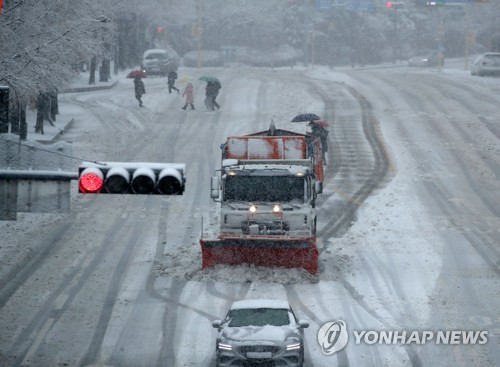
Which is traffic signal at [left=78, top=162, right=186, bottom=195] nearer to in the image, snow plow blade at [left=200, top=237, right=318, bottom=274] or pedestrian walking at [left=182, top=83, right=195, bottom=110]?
snow plow blade at [left=200, top=237, right=318, bottom=274]

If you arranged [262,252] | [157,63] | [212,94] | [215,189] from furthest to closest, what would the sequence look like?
1. [157,63]
2. [212,94]
3. [215,189]
4. [262,252]

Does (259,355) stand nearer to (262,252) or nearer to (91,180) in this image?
(91,180)

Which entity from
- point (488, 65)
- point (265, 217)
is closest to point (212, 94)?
point (488, 65)

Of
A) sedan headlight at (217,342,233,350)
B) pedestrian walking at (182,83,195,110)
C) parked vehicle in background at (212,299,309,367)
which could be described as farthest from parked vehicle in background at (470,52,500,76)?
sedan headlight at (217,342,233,350)

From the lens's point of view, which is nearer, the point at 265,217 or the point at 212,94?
the point at 265,217

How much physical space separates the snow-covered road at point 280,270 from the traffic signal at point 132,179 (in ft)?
13.8

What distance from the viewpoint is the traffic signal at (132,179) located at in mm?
14305

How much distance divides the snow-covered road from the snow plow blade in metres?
0.27

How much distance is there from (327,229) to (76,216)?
8.07 metres

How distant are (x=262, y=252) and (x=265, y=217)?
0.87 metres

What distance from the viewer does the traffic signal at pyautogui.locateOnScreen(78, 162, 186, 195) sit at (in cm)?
1430

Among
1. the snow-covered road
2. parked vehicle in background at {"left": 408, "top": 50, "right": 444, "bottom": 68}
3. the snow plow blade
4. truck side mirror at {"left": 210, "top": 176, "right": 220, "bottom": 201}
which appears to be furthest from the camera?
parked vehicle in background at {"left": 408, "top": 50, "right": 444, "bottom": 68}

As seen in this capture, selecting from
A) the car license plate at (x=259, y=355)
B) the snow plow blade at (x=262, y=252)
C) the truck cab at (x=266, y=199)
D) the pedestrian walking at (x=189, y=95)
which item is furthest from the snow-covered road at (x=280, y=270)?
the car license plate at (x=259, y=355)

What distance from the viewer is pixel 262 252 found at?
2281cm
